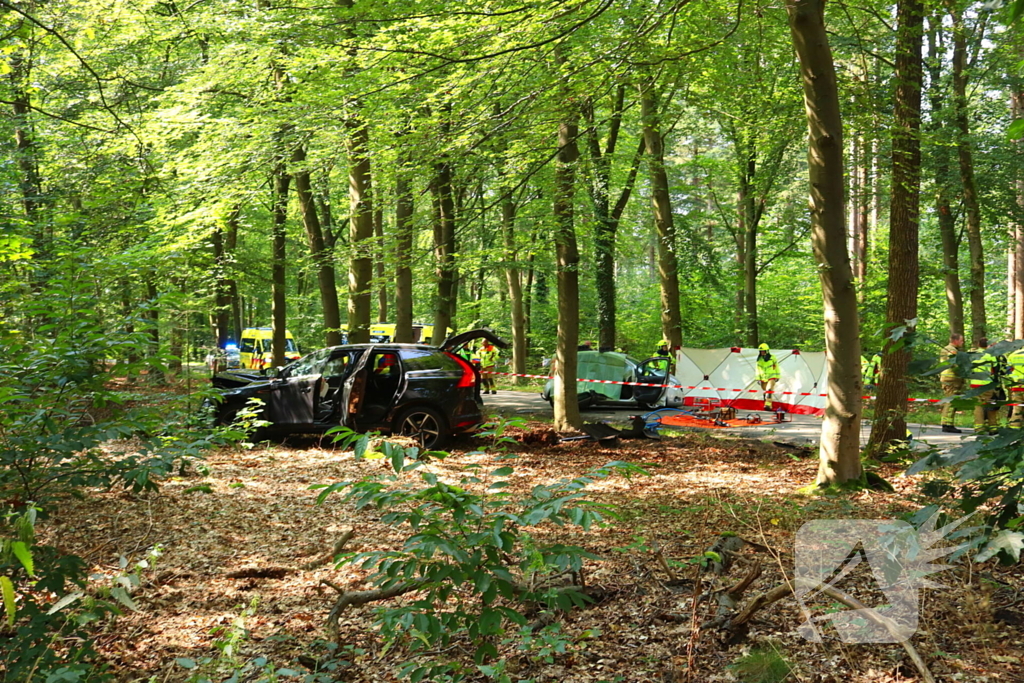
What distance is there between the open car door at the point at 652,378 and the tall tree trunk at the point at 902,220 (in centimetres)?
841

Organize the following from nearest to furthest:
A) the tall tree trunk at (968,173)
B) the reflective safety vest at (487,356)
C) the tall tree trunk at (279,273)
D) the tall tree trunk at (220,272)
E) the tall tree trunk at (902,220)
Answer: the tall tree trunk at (902,220), the tall tree trunk at (220,272), the tall tree trunk at (968,173), the tall tree trunk at (279,273), the reflective safety vest at (487,356)

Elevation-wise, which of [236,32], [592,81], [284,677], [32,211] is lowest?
[284,677]

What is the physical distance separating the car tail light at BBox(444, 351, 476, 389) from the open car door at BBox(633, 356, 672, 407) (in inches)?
300

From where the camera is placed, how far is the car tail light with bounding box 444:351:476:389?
11812 mm

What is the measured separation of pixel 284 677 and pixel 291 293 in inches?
1349

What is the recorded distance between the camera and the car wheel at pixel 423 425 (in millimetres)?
11578

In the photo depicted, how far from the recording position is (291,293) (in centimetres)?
3700

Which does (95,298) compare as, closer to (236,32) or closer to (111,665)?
(111,665)

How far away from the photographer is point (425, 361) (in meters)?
11.8

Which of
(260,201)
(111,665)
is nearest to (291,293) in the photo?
(260,201)

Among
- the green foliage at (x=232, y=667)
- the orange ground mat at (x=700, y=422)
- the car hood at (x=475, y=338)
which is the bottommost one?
the green foliage at (x=232, y=667)

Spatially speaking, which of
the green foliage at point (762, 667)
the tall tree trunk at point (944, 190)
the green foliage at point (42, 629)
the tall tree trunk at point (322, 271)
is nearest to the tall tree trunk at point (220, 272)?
the tall tree trunk at point (322, 271)

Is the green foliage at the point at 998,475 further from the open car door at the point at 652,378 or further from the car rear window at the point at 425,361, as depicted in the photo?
the open car door at the point at 652,378

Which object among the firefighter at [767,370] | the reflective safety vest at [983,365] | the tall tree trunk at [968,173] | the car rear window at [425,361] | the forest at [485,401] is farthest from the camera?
the firefighter at [767,370]
